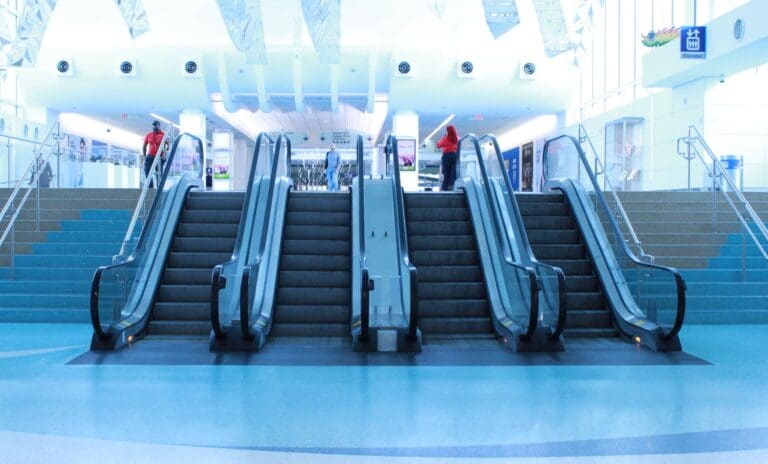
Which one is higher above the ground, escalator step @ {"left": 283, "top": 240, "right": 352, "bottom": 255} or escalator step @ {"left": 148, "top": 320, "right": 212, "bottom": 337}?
escalator step @ {"left": 283, "top": 240, "right": 352, "bottom": 255}

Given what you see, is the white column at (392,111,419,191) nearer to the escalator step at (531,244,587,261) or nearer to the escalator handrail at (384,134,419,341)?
the escalator handrail at (384,134,419,341)

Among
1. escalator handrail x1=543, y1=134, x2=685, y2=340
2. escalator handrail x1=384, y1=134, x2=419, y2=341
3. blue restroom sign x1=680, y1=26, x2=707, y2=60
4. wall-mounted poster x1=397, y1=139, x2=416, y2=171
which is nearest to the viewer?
escalator handrail x1=384, y1=134, x2=419, y2=341

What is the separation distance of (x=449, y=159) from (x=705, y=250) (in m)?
4.94

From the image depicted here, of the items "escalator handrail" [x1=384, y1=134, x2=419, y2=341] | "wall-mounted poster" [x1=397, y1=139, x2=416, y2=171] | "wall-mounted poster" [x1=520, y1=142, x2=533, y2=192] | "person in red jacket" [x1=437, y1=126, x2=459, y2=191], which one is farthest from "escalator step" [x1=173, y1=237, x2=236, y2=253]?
"wall-mounted poster" [x1=520, y1=142, x2=533, y2=192]

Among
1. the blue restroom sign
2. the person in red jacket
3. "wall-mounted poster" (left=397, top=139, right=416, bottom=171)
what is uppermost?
the blue restroom sign

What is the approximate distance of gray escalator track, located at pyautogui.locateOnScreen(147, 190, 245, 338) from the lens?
→ 7.61m

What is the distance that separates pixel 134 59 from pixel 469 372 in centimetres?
1763

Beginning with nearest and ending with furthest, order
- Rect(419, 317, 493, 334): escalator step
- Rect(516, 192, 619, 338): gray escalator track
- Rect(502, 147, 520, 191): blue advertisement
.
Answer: Rect(419, 317, 493, 334): escalator step < Rect(516, 192, 619, 338): gray escalator track < Rect(502, 147, 520, 191): blue advertisement

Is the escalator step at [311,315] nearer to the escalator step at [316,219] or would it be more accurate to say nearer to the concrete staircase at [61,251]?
the escalator step at [316,219]

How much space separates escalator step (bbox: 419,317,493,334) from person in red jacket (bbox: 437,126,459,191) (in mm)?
5948

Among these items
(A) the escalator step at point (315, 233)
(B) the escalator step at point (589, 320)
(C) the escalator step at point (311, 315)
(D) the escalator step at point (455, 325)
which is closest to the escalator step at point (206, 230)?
(A) the escalator step at point (315, 233)

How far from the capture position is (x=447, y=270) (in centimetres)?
847

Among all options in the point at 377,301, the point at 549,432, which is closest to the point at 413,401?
the point at 549,432

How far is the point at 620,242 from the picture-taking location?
8062 millimetres
